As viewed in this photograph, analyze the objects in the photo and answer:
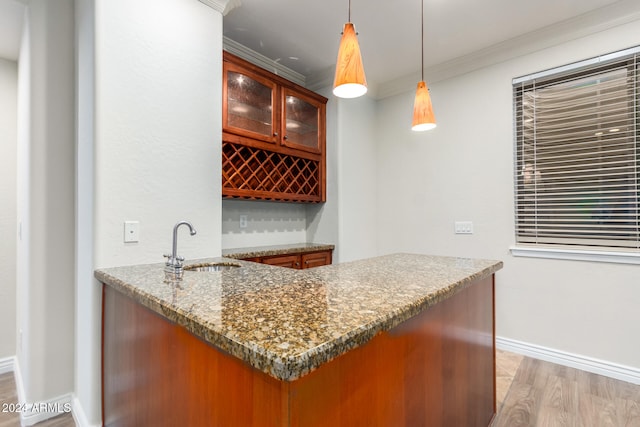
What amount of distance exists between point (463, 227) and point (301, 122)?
184 centimetres

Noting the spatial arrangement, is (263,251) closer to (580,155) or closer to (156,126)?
(156,126)

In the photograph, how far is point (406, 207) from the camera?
11.3 feet

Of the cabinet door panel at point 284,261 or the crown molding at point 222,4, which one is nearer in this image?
the crown molding at point 222,4

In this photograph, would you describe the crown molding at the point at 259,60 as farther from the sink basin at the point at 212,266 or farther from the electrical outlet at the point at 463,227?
the electrical outlet at the point at 463,227

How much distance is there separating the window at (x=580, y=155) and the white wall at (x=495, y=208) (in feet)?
0.34

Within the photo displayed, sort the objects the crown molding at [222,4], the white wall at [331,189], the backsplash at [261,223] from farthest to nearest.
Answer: the white wall at [331,189] < the backsplash at [261,223] < the crown molding at [222,4]

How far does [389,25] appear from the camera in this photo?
2.51 meters

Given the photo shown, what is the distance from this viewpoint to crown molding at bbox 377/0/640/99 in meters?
2.24

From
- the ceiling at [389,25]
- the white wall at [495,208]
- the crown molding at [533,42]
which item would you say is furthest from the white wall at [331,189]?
the crown molding at [533,42]

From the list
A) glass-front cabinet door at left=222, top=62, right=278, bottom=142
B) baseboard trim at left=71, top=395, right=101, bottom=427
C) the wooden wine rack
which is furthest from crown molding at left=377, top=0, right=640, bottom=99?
baseboard trim at left=71, top=395, right=101, bottom=427

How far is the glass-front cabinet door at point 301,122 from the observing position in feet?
9.50

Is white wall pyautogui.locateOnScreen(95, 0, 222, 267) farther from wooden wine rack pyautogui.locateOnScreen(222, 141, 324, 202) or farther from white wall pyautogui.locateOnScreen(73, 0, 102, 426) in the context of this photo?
wooden wine rack pyautogui.locateOnScreen(222, 141, 324, 202)

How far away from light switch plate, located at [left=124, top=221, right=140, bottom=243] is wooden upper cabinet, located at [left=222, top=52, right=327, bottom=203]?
80 cm

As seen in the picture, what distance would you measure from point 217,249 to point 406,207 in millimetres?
2146
